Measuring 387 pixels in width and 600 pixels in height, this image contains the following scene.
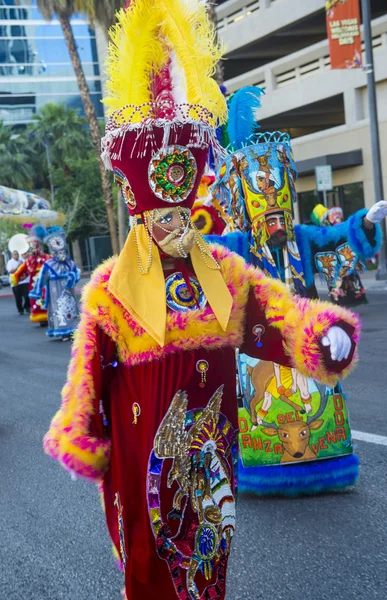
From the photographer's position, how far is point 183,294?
2682mm

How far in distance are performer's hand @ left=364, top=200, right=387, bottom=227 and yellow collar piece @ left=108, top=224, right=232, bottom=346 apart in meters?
1.78

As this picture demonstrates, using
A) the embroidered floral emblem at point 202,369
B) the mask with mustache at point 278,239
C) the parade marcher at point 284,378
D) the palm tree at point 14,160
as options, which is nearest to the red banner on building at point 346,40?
the parade marcher at point 284,378

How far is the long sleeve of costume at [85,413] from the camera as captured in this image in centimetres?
255

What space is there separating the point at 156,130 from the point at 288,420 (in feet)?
7.24

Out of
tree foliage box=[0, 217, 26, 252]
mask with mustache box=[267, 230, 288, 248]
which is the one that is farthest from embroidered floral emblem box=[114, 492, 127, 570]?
tree foliage box=[0, 217, 26, 252]

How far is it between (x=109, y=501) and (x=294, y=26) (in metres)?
27.4

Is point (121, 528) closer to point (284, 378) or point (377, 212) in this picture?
point (284, 378)

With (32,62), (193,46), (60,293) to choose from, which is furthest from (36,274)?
(32,62)

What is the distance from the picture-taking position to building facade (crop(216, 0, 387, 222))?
2467 centimetres

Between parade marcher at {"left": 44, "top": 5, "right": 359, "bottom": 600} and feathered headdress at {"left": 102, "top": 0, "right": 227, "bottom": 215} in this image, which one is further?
feathered headdress at {"left": 102, "top": 0, "right": 227, "bottom": 215}

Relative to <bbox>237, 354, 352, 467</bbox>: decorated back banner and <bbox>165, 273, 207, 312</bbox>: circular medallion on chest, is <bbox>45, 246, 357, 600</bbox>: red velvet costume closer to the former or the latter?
<bbox>165, 273, 207, 312</bbox>: circular medallion on chest

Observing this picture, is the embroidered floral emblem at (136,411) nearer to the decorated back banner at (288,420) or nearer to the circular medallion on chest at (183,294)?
the circular medallion on chest at (183,294)

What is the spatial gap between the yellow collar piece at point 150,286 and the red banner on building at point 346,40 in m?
17.1

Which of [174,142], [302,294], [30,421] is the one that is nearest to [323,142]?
[30,421]
